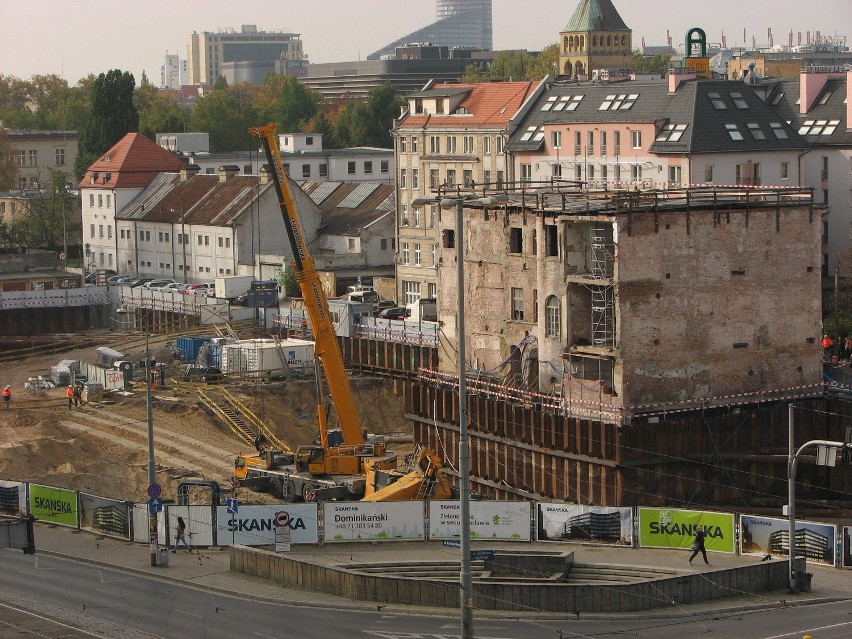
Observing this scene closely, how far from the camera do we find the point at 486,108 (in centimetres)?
10869

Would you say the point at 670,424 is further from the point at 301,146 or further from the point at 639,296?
the point at 301,146

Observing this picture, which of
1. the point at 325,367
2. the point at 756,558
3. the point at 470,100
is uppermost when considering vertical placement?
the point at 470,100

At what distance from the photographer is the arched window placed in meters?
70.1

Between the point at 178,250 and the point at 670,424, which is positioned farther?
the point at 178,250

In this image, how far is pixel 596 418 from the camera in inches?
2643

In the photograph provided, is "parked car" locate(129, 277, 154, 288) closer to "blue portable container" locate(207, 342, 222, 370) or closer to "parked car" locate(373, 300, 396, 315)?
"parked car" locate(373, 300, 396, 315)

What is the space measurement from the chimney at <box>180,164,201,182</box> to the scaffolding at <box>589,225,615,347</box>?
66.8 meters

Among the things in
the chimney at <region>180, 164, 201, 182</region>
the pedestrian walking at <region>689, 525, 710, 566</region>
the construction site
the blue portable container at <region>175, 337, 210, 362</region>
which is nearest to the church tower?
the chimney at <region>180, 164, 201, 182</region>

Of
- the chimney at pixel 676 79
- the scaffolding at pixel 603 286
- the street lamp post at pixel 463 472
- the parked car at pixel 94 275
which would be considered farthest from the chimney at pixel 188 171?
the street lamp post at pixel 463 472

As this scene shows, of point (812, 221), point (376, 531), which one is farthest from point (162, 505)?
point (812, 221)

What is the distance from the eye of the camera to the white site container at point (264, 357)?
9025 centimetres

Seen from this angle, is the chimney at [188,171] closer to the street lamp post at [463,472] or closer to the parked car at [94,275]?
the parked car at [94,275]

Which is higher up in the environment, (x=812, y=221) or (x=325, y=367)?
(x=812, y=221)

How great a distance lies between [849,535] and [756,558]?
3035 millimetres
